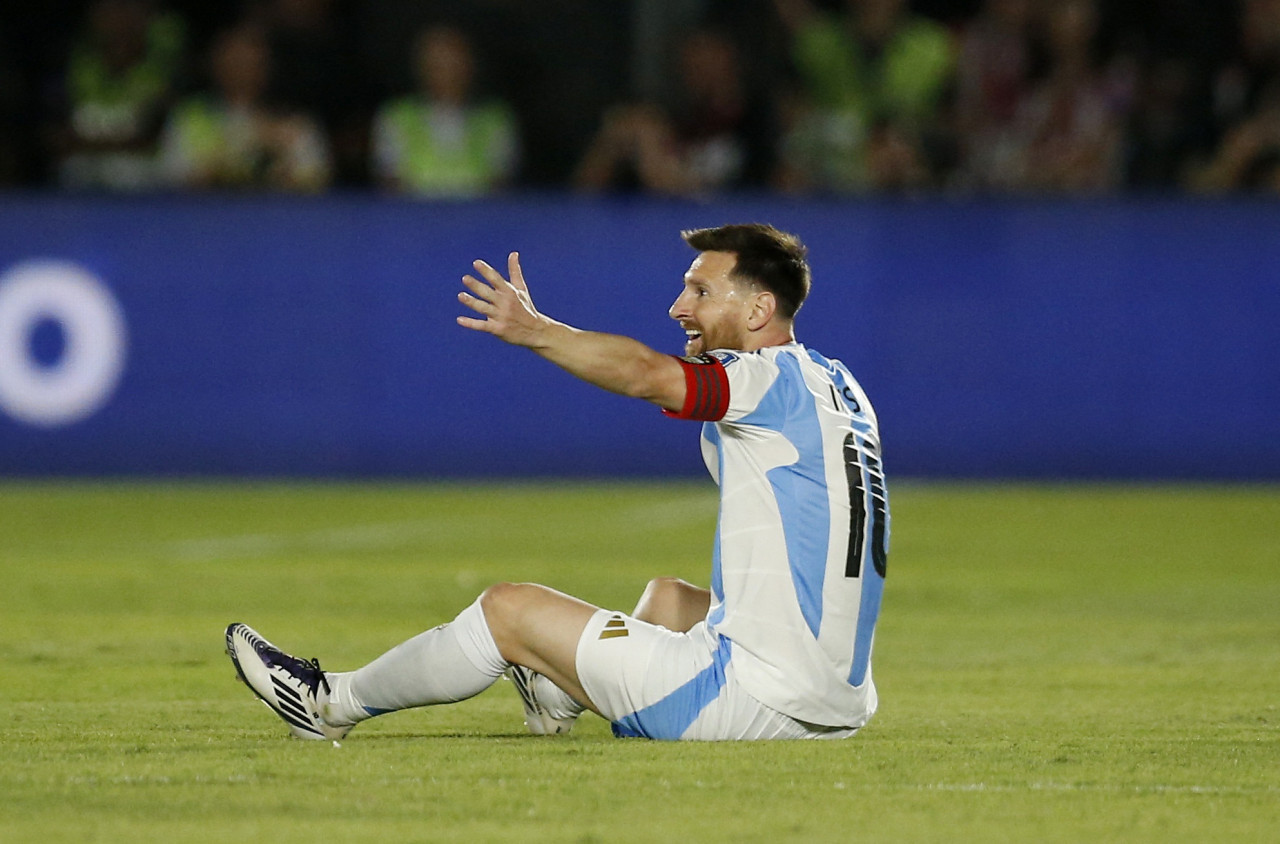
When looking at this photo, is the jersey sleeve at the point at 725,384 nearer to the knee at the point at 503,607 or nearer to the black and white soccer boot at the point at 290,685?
the knee at the point at 503,607

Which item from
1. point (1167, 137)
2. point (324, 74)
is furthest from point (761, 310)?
point (324, 74)

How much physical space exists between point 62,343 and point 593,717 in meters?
9.22

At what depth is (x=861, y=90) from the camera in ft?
56.1

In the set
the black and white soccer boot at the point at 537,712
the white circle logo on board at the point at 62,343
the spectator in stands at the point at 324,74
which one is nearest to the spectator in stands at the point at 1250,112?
the spectator in stands at the point at 324,74

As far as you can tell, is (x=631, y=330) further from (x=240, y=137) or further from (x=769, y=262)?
(x=769, y=262)

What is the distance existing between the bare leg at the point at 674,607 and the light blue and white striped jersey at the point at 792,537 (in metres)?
0.41

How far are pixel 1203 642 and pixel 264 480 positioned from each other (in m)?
8.63

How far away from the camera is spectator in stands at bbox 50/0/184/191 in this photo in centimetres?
1672

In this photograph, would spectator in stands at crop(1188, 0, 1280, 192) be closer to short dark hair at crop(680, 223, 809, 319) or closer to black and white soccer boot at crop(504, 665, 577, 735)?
short dark hair at crop(680, 223, 809, 319)

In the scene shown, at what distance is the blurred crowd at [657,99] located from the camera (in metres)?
16.6

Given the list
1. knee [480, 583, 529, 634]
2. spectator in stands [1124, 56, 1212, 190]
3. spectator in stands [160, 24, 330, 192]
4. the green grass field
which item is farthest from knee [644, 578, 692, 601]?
spectator in stands [1124, 56, 1212, 190]

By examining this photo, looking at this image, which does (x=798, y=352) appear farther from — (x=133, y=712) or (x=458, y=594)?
(x=458, y=594)

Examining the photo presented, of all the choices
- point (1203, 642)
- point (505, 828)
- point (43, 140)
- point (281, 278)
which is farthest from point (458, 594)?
point (43, 140)

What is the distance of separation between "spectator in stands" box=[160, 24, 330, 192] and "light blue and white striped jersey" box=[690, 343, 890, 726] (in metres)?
10.8
